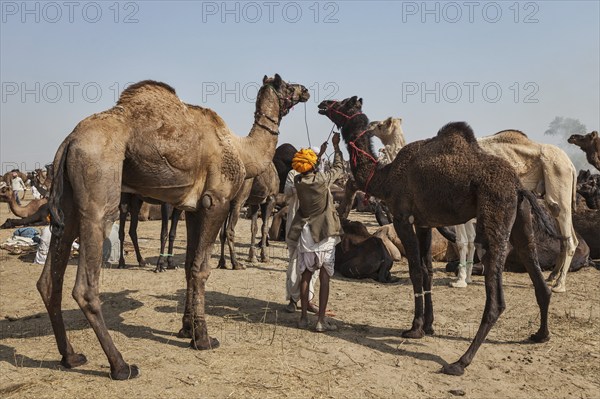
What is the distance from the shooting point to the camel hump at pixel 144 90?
213 inches

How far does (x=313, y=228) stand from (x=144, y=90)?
2605 millimetres

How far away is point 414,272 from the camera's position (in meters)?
6.40

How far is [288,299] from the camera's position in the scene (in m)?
7.64

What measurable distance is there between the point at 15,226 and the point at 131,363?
15208 millimetres

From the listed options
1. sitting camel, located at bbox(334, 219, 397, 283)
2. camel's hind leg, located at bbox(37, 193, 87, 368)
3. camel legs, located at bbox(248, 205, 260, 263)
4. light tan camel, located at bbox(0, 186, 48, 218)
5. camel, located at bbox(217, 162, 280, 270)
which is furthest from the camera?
light tan camel, located at bbox(0, 186, 48, 218)

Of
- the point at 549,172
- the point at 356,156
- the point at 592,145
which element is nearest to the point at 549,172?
the point at 549,172

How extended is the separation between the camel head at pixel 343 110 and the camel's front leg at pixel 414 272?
5.40 feet

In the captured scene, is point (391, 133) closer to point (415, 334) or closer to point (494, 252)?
point (415, 334)

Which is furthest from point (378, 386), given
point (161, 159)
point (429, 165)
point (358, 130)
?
point (358, 130)

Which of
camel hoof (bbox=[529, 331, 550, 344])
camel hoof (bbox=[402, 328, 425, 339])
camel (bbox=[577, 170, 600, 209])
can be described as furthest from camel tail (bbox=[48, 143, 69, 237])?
camel (bbox=[577, 170, 600, 209])

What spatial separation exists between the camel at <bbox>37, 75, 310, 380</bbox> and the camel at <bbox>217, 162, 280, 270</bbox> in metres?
4.20

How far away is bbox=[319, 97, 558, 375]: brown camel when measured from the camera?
18.6ft

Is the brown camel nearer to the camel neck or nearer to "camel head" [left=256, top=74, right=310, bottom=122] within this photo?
the camel neck

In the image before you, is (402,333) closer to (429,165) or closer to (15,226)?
(429,165)
